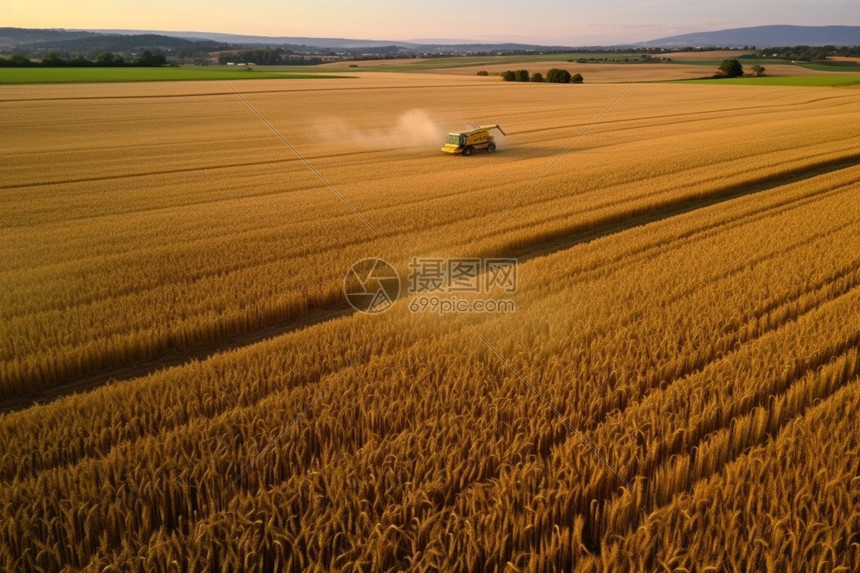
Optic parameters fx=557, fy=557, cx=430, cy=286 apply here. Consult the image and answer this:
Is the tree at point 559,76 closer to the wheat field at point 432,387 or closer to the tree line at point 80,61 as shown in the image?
the tree line at point 80,61

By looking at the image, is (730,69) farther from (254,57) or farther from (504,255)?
(254,57)

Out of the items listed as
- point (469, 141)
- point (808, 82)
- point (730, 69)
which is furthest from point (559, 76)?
point (469, 141)

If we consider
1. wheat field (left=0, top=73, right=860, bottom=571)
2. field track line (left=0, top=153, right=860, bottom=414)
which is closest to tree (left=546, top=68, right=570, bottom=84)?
field track line (left=0, top=153, right=860, bottom=414)

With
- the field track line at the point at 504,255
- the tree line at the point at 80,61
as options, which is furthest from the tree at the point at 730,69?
the tree line at the point at 80,61

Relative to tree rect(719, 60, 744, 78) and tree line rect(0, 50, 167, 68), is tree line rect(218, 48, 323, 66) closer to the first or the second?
tree line rect(0, 50, 167, 68)

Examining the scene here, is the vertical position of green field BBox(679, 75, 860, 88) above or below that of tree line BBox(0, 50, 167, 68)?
below

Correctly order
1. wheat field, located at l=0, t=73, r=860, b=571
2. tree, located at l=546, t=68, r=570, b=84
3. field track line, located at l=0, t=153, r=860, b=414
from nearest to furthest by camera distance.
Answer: wheat field, located at l=0, t=73, r=860, b=571
field track line, located at l=0, t=153, r=860, b=414
tree, located at l=546, t=68, r=570, b=84

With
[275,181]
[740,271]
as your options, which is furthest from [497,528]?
[275,181]
